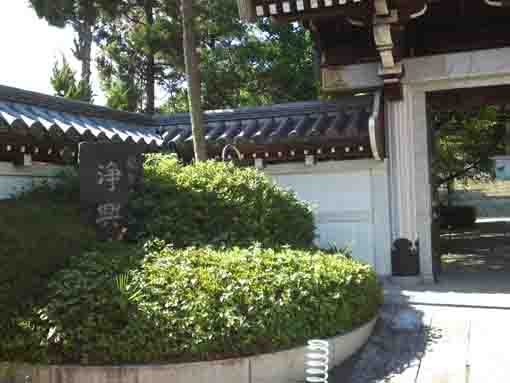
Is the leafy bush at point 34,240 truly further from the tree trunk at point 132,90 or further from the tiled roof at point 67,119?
the tree trunk at point 132,90

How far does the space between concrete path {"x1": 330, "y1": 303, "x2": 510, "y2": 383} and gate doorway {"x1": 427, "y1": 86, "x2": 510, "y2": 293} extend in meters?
1.59

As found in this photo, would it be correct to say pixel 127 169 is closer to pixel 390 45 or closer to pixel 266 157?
pixel 266 157

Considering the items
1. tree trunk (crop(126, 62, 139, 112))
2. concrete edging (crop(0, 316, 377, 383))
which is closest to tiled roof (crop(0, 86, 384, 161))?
concrete edging (crop(0, 316, 377, 383))

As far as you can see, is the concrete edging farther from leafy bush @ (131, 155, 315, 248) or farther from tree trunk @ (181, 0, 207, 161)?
tree trunk @ (181, 0, 207, 161)

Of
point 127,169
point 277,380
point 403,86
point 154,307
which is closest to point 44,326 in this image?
point 154,307

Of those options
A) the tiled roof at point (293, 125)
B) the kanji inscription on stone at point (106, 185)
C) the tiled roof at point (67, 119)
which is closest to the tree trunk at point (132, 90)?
the tiled roof at point (293, 125)

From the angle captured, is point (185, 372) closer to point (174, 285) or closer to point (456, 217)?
point (174, 285)

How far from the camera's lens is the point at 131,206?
Answer: 21.0ft

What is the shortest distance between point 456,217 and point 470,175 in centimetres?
164

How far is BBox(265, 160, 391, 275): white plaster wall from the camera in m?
8.38

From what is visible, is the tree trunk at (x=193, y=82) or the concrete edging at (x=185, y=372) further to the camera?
the tree trunk at (x=193, y=82)

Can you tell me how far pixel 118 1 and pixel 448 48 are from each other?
12962 millimetres

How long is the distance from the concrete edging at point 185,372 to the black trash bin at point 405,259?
12.9 ft

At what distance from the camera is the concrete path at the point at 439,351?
4.52 m
